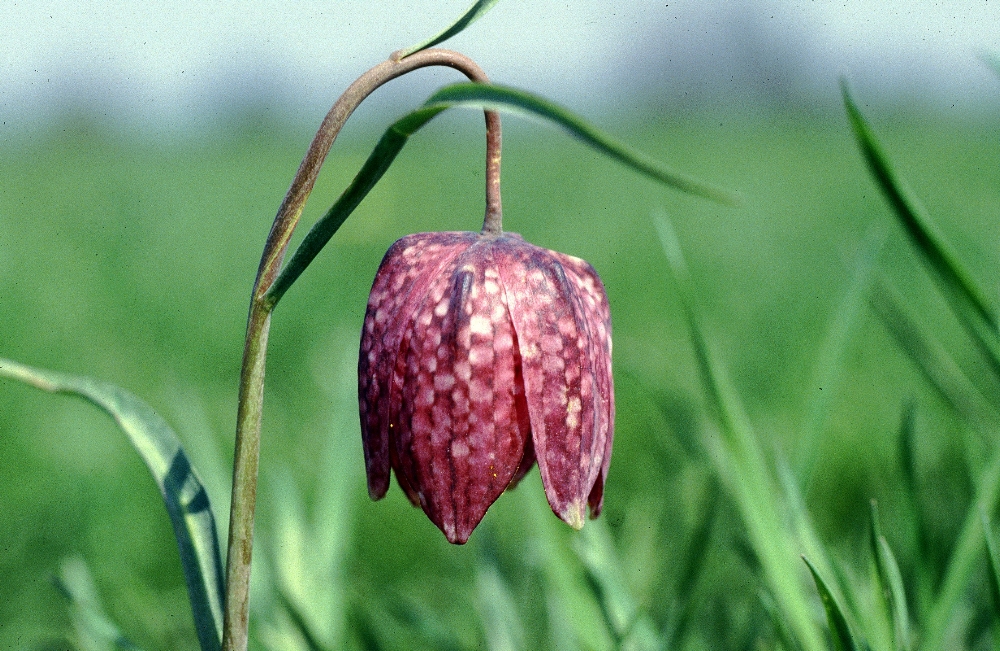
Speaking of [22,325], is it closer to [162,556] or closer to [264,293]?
[162,556]

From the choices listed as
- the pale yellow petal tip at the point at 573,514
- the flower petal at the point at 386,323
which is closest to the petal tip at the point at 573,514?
the pale yellow petal tip at the point at 573,514

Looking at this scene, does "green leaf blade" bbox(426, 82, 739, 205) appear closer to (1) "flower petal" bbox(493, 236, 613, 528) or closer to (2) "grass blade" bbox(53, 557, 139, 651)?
(1) "flower petal" bbox(493, 236, 613, 528)

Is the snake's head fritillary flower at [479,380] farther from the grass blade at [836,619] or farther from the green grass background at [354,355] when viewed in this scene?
the green grass background at [354,355]

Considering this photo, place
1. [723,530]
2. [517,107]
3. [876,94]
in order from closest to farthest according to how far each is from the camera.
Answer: [517,107]
[723,530]
[876,94]

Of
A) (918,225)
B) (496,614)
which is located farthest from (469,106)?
(496,614)

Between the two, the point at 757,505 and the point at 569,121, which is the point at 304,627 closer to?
the point at 757,505

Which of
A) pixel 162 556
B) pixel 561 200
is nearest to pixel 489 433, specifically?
pixel 162 556
